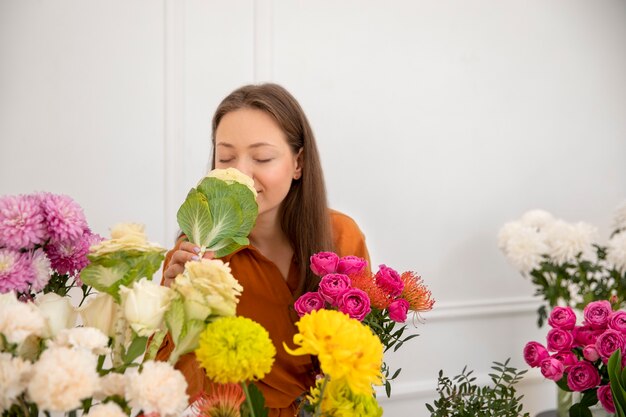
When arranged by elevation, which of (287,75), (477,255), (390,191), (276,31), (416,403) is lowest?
(416,403)

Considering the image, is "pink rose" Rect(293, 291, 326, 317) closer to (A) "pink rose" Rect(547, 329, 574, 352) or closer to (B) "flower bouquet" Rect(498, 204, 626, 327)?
(A) "pink rose" Rect(547, 329, 574, 352)

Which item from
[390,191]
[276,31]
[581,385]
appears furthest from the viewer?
[390,191]

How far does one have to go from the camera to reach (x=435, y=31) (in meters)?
2.11

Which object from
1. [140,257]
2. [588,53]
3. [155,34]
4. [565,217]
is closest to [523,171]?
[565,217]

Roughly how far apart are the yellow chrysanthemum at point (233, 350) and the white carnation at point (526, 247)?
61.9 inches

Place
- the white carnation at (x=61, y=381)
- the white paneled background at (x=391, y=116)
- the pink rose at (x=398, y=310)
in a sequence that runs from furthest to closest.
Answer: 1. the white paneled background at (x=391, y=116)
2. the pink rose at (x=398, y=310)
3. the white carnation at (x=61, y=381)

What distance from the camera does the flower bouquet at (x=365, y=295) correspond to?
0.71 metres

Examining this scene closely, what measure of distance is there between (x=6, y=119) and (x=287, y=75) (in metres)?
0.75

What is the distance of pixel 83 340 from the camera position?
1.60 ft

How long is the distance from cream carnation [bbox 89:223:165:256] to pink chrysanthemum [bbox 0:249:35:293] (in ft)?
0.31

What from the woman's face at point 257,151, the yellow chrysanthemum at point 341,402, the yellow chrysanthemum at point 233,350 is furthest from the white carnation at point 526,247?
the yellow chrysanthemum at point 233,350

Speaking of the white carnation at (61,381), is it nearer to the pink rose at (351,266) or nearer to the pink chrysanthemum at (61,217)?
the pink chrysanthemum at (61,217)

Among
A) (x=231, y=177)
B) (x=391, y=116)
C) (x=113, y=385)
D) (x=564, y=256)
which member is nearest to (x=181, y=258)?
(x=231, y=177)

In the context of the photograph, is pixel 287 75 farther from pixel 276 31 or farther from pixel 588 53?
pixel 588 53
